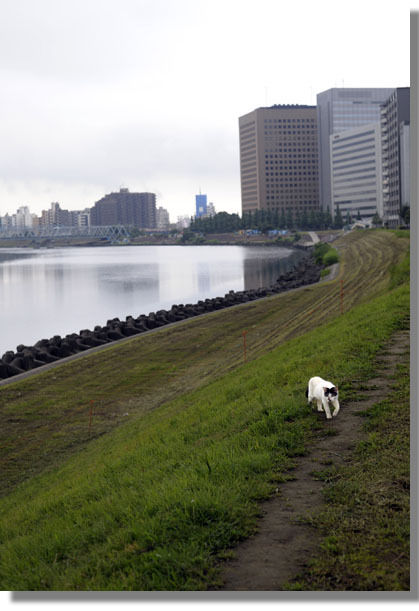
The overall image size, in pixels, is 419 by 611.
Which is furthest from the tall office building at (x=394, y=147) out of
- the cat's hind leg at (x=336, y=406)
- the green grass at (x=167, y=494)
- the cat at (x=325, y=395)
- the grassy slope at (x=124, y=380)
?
the cat's hind leg at (x=336, y=406)

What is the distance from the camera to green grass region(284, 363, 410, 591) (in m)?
6.29

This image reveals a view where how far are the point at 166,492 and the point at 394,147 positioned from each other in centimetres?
16624

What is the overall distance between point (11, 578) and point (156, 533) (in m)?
1.64

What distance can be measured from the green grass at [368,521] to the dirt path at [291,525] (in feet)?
0.57

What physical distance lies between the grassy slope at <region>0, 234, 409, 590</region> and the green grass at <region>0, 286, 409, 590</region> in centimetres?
2

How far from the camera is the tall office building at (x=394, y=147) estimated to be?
156125mm

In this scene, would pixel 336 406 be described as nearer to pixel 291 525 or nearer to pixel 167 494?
pixel 167 494

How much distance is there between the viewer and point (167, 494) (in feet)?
28.5

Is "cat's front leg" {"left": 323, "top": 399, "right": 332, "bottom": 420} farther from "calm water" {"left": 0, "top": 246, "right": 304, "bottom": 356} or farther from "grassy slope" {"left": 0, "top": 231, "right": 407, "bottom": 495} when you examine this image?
"calm water" {"left": 0, "top": 246, "right": 304, "bottom": 356}

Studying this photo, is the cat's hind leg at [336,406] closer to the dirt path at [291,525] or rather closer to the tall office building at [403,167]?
the dirt path at [291,525]

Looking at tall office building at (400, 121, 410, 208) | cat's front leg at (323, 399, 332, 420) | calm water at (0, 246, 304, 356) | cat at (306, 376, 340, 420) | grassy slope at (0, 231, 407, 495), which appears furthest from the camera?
tall office building at (400, 121, 410, 208)

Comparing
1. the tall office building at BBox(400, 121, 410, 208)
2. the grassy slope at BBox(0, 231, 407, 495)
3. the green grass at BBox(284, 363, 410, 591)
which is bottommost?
the grassy slope at BBox(0, 231, 407, 495)

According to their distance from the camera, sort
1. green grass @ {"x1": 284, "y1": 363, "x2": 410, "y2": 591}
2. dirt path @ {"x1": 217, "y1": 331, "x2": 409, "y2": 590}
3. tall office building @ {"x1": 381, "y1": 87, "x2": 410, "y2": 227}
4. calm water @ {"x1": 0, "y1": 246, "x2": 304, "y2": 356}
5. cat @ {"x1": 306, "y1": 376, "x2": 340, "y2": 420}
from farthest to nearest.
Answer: tall office building @ {"x1": 381, "y1": 87, "x2": 410, "y2": 227}
calm water @ {"x1": 0, "y1": 246, "x2": 304, "y2": 356}
cat @ {"x1": 306, "y1": 376, "x2": 340, "y2": 420}
dirt path @ {"x1": 217, "y1": 331, "x2": 409, "y2": 590}
green grass @ {"x1": 284, "y1": 363, "x2": 410, "y2": 591}

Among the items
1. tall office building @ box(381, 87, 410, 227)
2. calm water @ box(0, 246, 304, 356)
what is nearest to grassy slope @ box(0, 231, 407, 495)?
calm water @ box(0, 246, 304, 356)
